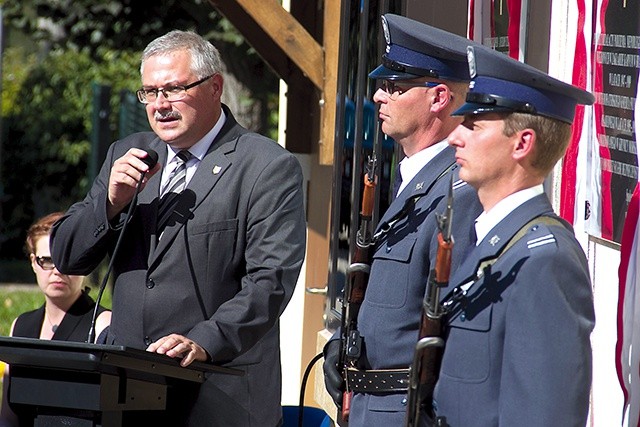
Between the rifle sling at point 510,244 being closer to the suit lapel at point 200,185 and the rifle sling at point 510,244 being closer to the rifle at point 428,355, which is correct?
the rifle at point 428,355

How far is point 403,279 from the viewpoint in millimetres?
2963

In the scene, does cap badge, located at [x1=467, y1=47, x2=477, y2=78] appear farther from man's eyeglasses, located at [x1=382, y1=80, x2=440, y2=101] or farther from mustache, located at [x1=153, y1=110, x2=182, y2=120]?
mustache, located at [x1=153, y1=110, x2=182, y2=120]

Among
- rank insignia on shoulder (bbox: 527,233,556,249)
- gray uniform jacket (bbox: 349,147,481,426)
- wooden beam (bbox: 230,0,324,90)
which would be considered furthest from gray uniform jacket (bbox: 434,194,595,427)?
wooden beam (bbox: 230,0,324,90)

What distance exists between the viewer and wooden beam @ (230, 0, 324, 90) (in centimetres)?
539

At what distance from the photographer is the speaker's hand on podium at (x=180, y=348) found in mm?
3150

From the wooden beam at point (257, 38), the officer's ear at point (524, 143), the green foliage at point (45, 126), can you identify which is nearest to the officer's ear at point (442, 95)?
the officer's ear at point (524, 143)

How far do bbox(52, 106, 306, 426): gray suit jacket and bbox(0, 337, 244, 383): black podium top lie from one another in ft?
2.01

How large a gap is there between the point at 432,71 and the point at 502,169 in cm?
70

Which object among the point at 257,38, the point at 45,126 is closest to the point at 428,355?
the point at 257,38

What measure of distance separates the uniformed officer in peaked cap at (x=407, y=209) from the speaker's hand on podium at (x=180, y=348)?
0.39m

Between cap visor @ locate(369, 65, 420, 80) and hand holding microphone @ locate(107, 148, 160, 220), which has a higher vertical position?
cap visor @ locate(369, 65, 420, 80)

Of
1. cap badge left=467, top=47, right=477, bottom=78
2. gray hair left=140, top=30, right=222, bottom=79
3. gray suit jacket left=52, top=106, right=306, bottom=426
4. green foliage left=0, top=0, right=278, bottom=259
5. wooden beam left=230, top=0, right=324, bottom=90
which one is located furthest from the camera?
green foliage left=0, top=0, right=278, bottom=259

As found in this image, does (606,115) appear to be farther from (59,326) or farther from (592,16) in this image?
(59,326)

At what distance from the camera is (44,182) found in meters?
15.4
